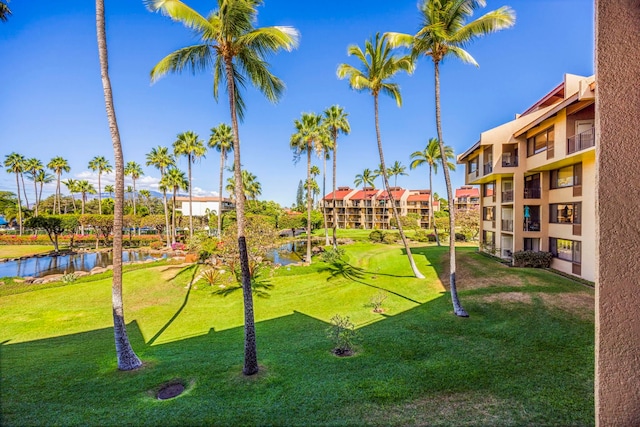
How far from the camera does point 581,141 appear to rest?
49.2 ft

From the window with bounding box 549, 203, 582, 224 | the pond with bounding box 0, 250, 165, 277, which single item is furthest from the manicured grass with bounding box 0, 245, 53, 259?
the window with bounding box 549, 203, 582, 224

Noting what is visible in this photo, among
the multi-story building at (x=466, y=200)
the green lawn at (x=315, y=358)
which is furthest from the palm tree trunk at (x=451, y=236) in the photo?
the multi-story building at (x=466, y=200)

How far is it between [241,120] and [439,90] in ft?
27.9

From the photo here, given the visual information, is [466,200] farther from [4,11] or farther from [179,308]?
[4,11]

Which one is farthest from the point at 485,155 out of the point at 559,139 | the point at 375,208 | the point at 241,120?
the point at 375,208

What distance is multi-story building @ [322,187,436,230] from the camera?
72.2 m

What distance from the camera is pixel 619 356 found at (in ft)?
9.58

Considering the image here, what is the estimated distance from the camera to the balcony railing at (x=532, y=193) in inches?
768

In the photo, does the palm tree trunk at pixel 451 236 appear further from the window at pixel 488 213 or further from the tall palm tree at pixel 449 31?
the window at pixel 488 213

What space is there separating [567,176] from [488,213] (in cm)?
887

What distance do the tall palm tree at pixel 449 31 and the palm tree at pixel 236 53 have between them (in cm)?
655

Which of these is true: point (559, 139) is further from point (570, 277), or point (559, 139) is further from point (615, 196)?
point (615, 196)

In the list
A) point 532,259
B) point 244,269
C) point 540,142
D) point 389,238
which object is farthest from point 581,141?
point 389,238

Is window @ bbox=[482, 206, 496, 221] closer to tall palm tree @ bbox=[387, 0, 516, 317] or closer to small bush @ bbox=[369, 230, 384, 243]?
tall palm tree @ bbox=[387, 0, 516, 317]
